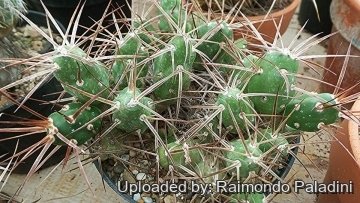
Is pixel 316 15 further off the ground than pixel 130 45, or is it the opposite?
pixel 130 45

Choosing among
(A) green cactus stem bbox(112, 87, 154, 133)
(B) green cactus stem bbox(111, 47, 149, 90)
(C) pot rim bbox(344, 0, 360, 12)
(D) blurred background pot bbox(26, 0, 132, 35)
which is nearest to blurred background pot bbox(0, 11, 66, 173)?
(D) blurred background pot bbox(26, 0, 132, 35)

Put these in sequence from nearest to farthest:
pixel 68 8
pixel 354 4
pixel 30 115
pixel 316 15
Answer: pixel 30 115 → pixel 354 4 → pixel 68 8 → pixel 316 15

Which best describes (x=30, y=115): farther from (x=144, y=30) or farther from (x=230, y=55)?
(x=230, y=55)

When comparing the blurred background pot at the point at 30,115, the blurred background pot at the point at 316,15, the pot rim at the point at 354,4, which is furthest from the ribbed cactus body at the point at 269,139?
the blurred background pot at the point at 316,15

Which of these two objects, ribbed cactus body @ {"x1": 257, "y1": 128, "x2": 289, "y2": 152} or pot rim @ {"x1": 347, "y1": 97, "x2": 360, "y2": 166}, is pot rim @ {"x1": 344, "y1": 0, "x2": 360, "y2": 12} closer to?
pot rim @ {"x1": 347, "y1": 97, "x2": 360, "y2": 166}

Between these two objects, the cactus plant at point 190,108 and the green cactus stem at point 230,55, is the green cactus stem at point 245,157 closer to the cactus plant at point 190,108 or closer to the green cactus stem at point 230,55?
the cactus plant at point 190,108

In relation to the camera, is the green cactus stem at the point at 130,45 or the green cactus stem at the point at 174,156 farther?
the green cactus stem at the point at 130,45

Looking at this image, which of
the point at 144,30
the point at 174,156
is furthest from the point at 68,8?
the point at 174,156

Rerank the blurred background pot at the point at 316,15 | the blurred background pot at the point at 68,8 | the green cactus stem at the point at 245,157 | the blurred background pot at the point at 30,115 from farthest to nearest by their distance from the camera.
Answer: the blurred background pot at the point at 316,15
the blurred background pot at the point at 68,8
the blurred background pot at the point at 30,115
the green cactus stem at the point at 245,157
